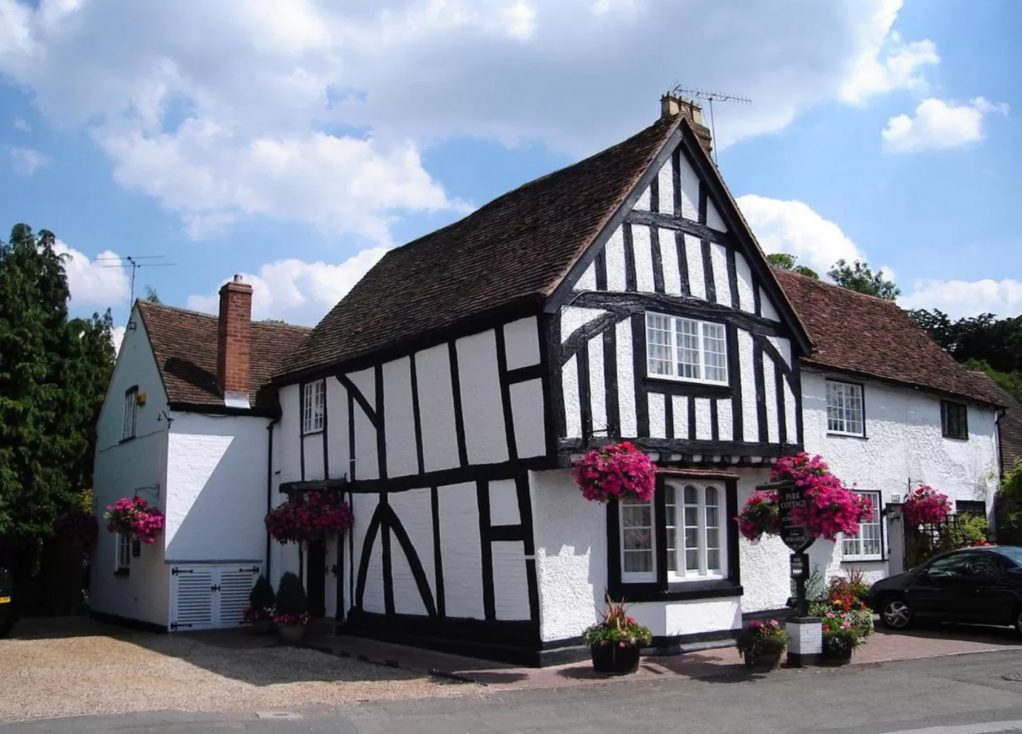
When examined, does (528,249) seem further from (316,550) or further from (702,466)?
(316,550)

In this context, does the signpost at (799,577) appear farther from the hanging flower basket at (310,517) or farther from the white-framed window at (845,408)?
the hanging flower basket at (310,517)

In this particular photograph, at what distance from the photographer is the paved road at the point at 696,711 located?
965 centimetres

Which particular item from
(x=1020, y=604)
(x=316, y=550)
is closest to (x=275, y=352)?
(x=316, y=550)

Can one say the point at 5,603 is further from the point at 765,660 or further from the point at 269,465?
the point at 765,660

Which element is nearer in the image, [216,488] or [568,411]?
[568,411]

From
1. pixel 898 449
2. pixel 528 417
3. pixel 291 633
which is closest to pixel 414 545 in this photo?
pixel 291 633

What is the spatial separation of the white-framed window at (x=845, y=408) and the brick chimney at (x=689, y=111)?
5326mm

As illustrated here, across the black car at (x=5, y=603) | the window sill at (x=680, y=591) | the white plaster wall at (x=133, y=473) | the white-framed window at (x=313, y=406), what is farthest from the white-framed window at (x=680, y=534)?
the black car at (x=5, y=603)

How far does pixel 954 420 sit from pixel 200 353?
17.0 meters

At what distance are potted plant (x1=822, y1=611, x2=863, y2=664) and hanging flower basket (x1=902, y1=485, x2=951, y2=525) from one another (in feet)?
24.5

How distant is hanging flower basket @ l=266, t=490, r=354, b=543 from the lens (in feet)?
58.2

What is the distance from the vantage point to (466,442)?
600 inches

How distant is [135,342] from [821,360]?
48.4ft

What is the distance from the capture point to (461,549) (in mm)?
15242
